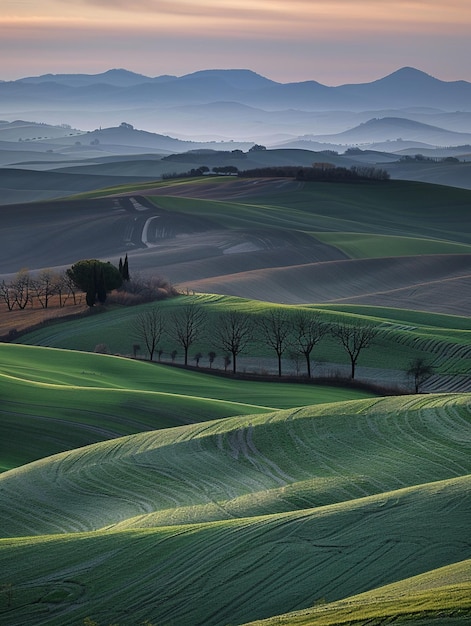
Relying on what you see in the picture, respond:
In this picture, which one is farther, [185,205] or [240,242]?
[185,205]

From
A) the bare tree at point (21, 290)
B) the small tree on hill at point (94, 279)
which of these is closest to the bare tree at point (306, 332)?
the small tree on hill at point (94, 279)

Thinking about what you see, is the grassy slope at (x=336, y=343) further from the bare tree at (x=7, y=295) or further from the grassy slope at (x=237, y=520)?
the grassy slope at (x=237, y=520)

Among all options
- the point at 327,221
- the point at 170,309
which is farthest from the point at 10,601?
the point at 327,221

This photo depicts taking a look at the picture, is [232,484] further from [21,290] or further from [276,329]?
→ [21,290]

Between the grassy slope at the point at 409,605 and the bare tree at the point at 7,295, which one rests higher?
the grassy slope at the point at 409,605

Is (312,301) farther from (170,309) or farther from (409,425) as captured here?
(409,425)

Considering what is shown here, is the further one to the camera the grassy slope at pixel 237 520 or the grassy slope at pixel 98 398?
the grassy slope at pixel 98 398

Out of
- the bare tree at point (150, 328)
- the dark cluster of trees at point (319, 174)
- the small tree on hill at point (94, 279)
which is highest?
the dark cluster of trees at point (319, 174)

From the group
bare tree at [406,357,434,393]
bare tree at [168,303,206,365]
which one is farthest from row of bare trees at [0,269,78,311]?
bare tree at [406,357,434,393]
